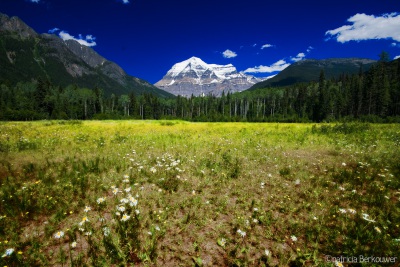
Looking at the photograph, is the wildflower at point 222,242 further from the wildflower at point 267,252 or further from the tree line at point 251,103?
the tree line at point 251,103

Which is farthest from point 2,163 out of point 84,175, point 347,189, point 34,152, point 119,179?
point 347,189

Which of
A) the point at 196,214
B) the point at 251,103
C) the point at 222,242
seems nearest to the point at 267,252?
the point at 222,242

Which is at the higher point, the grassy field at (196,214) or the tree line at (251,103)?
the tree line at (251,103)

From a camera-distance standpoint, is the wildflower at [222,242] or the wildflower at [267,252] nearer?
the wildflower at [267,252]

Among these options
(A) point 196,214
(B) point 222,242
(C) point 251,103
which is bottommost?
(B) point 222,242

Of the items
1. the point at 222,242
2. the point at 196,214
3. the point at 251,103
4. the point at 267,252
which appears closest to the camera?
the point at 267,252

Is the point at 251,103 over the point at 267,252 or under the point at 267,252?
over

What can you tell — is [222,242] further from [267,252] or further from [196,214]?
[196,214]

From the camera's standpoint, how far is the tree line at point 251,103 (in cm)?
7381

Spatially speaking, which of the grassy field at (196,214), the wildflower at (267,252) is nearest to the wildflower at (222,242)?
the grassy field at (196,214)

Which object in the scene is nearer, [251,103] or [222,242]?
[222,242]

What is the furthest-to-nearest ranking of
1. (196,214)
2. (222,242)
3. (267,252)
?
(196,214), (222,242), (267,252)

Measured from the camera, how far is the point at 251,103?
133m

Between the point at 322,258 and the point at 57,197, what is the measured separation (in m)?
6.76
